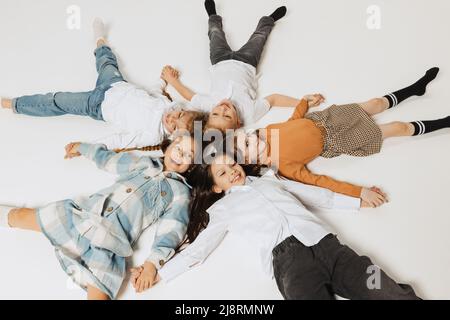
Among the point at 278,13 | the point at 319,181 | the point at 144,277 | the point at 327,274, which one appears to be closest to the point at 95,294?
the point at 144,277

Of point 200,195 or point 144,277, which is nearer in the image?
point 144,277

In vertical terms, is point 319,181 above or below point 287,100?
below

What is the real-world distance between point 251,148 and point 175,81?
0.47 m

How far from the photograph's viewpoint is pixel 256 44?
5.90 ft

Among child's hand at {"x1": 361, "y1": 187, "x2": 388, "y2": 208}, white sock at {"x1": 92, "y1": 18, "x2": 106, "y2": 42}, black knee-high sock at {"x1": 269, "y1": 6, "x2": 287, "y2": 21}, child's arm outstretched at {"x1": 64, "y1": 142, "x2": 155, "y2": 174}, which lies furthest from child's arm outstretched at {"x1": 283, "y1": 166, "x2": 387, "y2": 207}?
white sock at {"x1": 92, "y1": 18, "x2": 106, "y2": 42}

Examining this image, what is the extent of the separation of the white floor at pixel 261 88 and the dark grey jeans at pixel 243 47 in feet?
0.20

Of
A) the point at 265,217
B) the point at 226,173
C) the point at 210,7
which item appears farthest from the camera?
the point at 210,7

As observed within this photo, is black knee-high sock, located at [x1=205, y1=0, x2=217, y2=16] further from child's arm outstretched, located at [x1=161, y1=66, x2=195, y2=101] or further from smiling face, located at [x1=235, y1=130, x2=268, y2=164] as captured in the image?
smiling face, located at [x1=235, y1=130, x2=268, y2=164]

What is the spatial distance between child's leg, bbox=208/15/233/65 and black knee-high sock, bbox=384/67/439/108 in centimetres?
64

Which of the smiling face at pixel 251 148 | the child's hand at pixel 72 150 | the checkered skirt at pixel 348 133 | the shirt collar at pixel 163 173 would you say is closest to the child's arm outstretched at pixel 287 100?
the checkered skirt at pixel 348 133

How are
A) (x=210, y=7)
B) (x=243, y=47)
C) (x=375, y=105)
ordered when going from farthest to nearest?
(x=210, y=7) → (x=243, y=47) → (x=375, y=105)

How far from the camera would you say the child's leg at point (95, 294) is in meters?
1.15

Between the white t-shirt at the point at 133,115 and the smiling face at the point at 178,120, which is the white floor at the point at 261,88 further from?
the smiling face at the point at 178,120

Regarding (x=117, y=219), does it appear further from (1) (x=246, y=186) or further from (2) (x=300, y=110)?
(2) (x=300, y=110)
